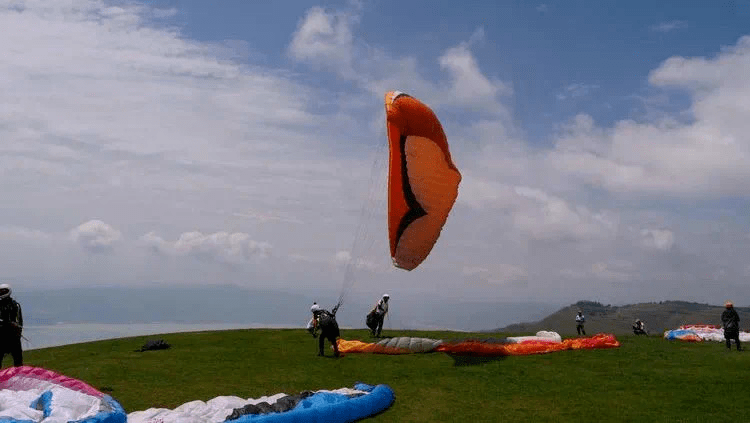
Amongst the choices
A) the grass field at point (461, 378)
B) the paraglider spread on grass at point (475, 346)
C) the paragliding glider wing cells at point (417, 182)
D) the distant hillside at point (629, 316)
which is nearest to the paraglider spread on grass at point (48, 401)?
the grass field at point (461, 378)

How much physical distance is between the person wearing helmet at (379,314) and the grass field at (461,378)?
320cm

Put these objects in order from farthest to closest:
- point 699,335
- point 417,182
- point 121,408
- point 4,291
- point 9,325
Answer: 1. point 699,335
2. point 417,182
3. point 4,291
4. point 9,325
5. point 121,408

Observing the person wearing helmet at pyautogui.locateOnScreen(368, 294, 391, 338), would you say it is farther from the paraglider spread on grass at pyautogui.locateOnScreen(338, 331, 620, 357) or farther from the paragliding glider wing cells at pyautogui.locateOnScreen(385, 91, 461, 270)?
the paragliding glider wing cells at pyautogui.locateOnScreen(385, 91, 461, 270)

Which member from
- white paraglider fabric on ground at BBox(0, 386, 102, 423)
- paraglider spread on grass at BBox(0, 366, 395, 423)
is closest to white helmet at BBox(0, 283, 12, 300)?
paraglider spread on grass at BBox(0, 366, 395, 423)

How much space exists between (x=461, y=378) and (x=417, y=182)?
6226mm

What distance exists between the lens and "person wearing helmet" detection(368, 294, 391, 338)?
913 inches

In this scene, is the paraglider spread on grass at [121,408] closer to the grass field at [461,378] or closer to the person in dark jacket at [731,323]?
the grass field at [461,378]

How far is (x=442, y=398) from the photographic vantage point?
12.7 meters

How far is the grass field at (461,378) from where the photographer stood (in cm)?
1169

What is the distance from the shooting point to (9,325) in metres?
13.7

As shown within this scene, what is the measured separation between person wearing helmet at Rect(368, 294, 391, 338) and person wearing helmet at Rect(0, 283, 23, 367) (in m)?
12.6

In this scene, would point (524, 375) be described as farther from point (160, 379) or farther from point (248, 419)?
point (160, 379)

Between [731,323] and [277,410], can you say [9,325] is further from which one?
[731,323]

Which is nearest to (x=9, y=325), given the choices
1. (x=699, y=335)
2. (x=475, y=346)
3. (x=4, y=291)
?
(x=4, y=291)
